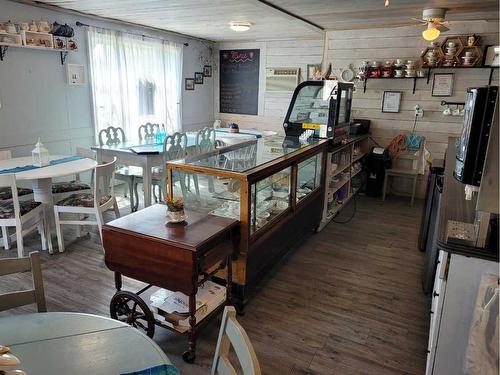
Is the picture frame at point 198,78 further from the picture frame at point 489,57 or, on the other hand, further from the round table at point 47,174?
the picture frame at point 489,57

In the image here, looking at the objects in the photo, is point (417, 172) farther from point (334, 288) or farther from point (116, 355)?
point (116, 355)

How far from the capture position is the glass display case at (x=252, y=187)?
236 cm

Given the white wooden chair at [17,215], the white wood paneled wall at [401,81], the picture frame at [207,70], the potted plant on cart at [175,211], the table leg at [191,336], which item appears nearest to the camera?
the table leg at [191,336]

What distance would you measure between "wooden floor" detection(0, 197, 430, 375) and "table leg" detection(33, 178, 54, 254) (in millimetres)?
232

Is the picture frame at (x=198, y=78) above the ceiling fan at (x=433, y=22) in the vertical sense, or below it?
below

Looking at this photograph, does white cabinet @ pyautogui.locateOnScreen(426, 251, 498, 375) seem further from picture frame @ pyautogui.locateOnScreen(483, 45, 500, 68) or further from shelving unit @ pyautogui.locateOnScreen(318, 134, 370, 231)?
picture frame @ pyautogui.locateOnScreen(483, 45, 500, 68)

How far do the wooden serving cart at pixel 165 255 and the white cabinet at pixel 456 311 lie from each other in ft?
3.70

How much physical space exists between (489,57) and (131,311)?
15.3 feet

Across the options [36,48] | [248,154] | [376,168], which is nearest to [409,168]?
[376,168]

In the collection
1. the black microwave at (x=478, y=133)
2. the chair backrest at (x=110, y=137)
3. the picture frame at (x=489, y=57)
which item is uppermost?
the picture frame at (x=489, y=57)

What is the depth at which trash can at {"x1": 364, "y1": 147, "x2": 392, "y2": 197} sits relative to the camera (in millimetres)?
4977

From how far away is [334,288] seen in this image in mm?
2814

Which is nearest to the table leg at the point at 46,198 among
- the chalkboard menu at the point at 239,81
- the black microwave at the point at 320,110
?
the black microwave at the point at 320,110

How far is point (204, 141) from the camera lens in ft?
15.8
